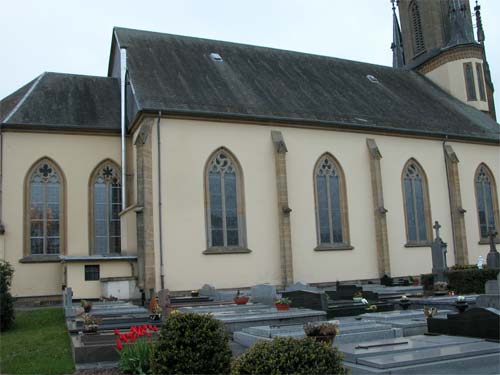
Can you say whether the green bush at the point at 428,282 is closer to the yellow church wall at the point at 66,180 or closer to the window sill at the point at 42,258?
the yellow church wall at the point at 66,180

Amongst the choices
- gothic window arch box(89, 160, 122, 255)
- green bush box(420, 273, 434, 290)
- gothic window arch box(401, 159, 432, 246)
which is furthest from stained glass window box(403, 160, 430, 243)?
gothic window arch box(89, 160, 122, 255)

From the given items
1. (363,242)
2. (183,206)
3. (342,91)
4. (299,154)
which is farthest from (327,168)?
(183,206)

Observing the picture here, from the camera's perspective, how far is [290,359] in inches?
235

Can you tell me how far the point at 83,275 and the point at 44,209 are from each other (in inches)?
151

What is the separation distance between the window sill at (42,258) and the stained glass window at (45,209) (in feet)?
0.92

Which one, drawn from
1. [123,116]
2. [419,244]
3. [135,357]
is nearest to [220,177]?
[123,116]

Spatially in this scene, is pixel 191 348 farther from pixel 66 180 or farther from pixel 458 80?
pixel 458 80

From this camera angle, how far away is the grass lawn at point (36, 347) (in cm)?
938

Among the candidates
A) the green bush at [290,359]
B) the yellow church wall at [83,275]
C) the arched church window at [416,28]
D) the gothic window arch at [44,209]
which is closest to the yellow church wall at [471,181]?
the arched church window at [416,28]

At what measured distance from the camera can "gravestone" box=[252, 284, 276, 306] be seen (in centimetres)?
1745

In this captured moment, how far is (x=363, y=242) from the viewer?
2541 cm

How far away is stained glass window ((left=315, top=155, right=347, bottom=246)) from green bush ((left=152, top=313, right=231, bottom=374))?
17.2 m

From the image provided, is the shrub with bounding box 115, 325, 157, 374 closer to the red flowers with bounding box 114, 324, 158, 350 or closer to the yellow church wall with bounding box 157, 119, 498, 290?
the red flowers with bounding box 114, 324, 158, 350

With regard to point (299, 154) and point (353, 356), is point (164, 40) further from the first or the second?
point (353, 356)
